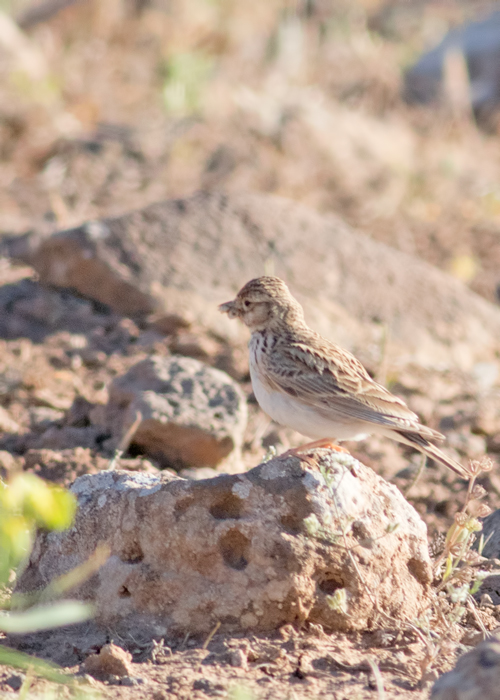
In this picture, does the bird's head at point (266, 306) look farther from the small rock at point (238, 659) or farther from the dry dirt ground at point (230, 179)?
the small rock at point (238, 659)

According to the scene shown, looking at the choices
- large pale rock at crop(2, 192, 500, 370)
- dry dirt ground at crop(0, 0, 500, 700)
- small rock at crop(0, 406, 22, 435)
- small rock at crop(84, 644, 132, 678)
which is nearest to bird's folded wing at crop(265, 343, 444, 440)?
dry dirt ground at crop(0, 0, 500, 700)

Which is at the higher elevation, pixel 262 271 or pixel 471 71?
pixel 471 71

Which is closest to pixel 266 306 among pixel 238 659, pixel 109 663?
pixel 238 659

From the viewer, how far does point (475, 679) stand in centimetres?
240

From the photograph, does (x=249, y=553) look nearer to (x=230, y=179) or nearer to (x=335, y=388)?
(x=335, y=388)

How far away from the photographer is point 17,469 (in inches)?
190

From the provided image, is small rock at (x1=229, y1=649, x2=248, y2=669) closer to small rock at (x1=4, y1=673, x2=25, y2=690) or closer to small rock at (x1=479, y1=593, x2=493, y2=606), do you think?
small rock at (x1=4, y1=673, x2=25, y2=690)

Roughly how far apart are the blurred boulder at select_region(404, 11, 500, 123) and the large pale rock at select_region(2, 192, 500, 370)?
23.4 feet

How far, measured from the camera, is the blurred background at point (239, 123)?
381 inches

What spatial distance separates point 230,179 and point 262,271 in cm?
301

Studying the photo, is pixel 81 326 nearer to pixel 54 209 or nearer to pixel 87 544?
pixel 54 209

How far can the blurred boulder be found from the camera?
46.6 feet

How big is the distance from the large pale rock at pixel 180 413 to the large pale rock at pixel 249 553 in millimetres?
1508

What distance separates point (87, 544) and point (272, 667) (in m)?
0.88
